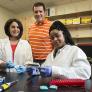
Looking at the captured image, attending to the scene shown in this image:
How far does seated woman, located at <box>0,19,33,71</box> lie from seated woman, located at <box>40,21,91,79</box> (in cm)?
52

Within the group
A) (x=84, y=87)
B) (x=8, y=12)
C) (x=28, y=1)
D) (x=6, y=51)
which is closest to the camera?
(x=84, y=87)

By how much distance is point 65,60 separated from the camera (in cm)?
140

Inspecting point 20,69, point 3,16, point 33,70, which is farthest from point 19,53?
point 3,16

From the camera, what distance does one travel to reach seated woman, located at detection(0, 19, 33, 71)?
78.4 inches

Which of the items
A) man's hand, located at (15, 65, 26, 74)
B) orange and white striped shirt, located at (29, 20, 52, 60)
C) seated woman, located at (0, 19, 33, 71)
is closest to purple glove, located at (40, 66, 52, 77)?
man's hand, located at (15, 65, 26, 74)

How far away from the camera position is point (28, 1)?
17.6 ft

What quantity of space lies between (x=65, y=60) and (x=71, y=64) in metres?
0.06

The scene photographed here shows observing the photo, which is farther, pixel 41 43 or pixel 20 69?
pixel 41 43

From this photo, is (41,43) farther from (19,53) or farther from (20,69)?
(20,69)

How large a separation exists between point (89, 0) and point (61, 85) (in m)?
4.32

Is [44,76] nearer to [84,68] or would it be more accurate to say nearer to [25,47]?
[84,68]

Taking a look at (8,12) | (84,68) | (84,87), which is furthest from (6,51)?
(8,12)

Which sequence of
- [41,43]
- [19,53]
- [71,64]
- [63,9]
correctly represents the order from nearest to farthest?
[71,64] → [19,53] → [41,43] → [63,9]

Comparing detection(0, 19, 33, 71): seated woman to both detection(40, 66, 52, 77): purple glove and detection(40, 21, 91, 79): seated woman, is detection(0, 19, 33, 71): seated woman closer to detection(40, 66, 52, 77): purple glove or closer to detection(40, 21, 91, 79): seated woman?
detection(40, 21, 91, 79): seated woman
